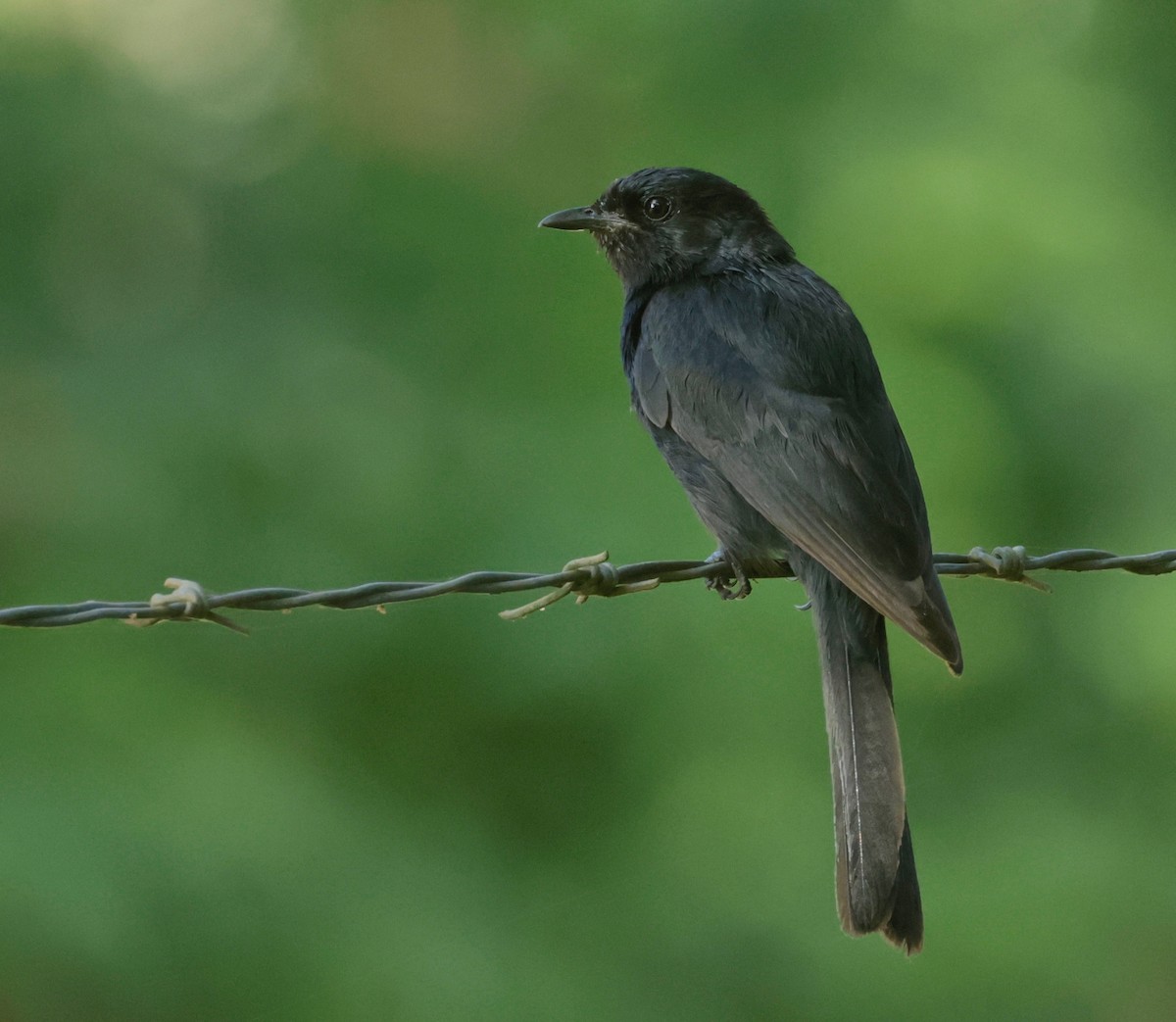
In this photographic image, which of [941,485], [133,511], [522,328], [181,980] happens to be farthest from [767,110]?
[181,980]

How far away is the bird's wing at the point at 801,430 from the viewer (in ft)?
12.3

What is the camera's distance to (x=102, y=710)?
5438 millimetres

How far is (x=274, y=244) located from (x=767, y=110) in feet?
7.53

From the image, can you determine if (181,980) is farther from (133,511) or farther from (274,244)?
(274,244)

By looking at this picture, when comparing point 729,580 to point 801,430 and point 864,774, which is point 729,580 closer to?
point 801,430

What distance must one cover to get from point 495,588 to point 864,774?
1065 mm

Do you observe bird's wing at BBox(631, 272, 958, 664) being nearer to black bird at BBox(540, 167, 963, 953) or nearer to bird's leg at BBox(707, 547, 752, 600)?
black bird at BBox(540, 167, 963, 953)

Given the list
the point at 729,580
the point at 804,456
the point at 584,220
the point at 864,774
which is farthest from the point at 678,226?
the point at 864,774

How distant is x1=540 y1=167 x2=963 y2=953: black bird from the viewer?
3654 mm

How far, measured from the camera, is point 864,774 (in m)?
3.73

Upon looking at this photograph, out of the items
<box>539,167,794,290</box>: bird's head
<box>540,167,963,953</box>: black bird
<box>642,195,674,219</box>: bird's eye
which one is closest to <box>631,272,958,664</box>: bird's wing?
<box>540,167,963,953</box>: black bird

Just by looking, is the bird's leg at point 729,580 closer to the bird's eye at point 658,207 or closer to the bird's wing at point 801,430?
the bird's wing at point 801,430

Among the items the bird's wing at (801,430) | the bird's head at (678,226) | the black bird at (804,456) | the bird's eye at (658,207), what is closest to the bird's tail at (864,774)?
the black bird at (804,456)

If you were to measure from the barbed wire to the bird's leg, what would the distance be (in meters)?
0.06
